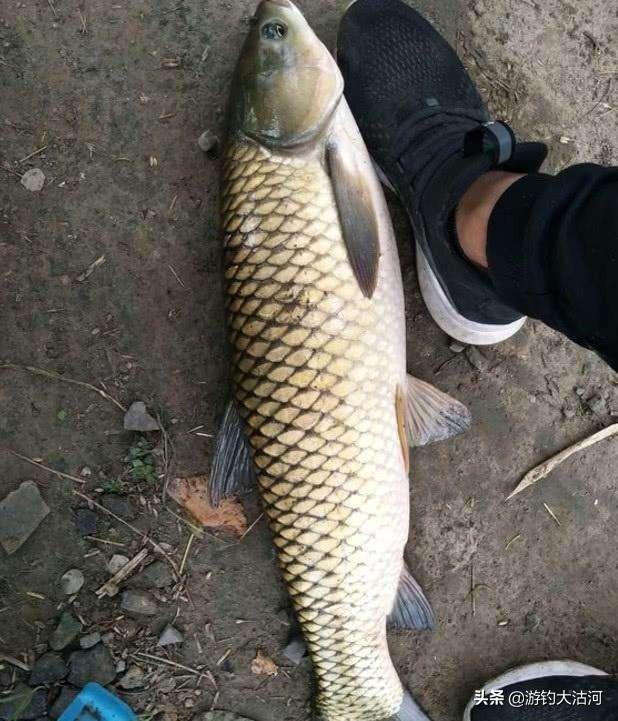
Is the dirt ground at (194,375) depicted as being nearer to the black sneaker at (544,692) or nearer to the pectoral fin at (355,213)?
the black sneaker at (544,692)

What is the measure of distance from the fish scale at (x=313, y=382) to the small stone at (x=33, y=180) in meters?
0.76

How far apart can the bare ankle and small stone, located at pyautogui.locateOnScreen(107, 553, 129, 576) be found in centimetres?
156

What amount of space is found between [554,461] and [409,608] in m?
0.76

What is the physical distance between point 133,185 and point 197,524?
1223 millimetres

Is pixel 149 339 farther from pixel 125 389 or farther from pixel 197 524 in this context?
pixel 197 524

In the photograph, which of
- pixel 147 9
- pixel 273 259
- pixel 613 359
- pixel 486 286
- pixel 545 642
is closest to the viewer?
pixel 613 359

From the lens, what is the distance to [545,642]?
243cm

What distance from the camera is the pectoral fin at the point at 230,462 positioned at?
81.0 inches

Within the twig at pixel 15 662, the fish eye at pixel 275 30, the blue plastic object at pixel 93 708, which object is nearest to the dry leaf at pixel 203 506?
the blue plastic object at pixel 93 708

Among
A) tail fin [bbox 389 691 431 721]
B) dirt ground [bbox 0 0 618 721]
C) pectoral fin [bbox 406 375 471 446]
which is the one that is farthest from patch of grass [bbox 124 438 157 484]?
tail fin [bbox 389 691 431 721]

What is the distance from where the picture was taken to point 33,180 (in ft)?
7.30

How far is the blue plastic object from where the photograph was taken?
2148mm

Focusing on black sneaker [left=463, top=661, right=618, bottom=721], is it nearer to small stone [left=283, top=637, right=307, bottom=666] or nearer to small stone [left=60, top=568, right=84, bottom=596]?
small stone [left=283, top=637, right=307, bottom=666]

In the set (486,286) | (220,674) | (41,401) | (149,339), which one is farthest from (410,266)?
(220,674)
